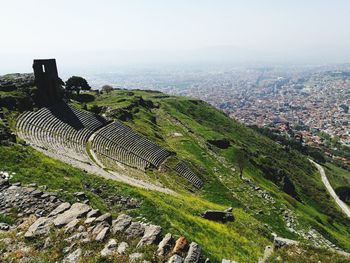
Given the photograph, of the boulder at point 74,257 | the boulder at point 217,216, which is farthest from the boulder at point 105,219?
the boulder at point 217,216

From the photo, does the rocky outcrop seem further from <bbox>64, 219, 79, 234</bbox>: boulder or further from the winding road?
the winding road

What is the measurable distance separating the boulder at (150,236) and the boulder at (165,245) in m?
0.36

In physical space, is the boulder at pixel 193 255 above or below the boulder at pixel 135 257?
below

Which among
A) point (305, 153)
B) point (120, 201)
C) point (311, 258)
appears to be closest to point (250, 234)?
point (120, 201)

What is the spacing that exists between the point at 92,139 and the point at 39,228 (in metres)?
39.0

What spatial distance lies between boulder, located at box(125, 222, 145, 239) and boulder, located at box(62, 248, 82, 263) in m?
1.97

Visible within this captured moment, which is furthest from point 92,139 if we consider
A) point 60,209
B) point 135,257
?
point 135,257

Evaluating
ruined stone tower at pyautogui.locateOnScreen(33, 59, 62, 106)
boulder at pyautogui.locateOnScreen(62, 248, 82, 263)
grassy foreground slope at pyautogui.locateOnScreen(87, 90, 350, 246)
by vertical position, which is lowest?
grassy foreground slope at pyautogui.locateOnScreen(87, 90, 350, 246)

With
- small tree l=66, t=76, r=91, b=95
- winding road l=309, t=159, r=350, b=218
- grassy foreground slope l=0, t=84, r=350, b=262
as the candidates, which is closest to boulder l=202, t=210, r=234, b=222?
grassy foreground slope l=0, t=84, r=350, b=262

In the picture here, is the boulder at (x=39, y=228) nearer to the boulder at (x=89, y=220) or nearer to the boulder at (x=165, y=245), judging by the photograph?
the boulder at (x=89, y=220)

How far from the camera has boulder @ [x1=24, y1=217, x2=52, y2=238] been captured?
15146mm

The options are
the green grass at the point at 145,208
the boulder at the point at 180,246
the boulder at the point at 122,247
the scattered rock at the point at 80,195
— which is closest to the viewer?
the boulder at the point at 122,247

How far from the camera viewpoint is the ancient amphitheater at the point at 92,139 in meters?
45.6

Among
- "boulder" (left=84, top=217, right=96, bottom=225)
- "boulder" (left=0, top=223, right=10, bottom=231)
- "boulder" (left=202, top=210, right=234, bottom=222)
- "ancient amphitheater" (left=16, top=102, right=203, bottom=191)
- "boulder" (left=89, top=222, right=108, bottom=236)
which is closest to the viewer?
"boulder" (left=89, top=222, right=108, bottom=236)
